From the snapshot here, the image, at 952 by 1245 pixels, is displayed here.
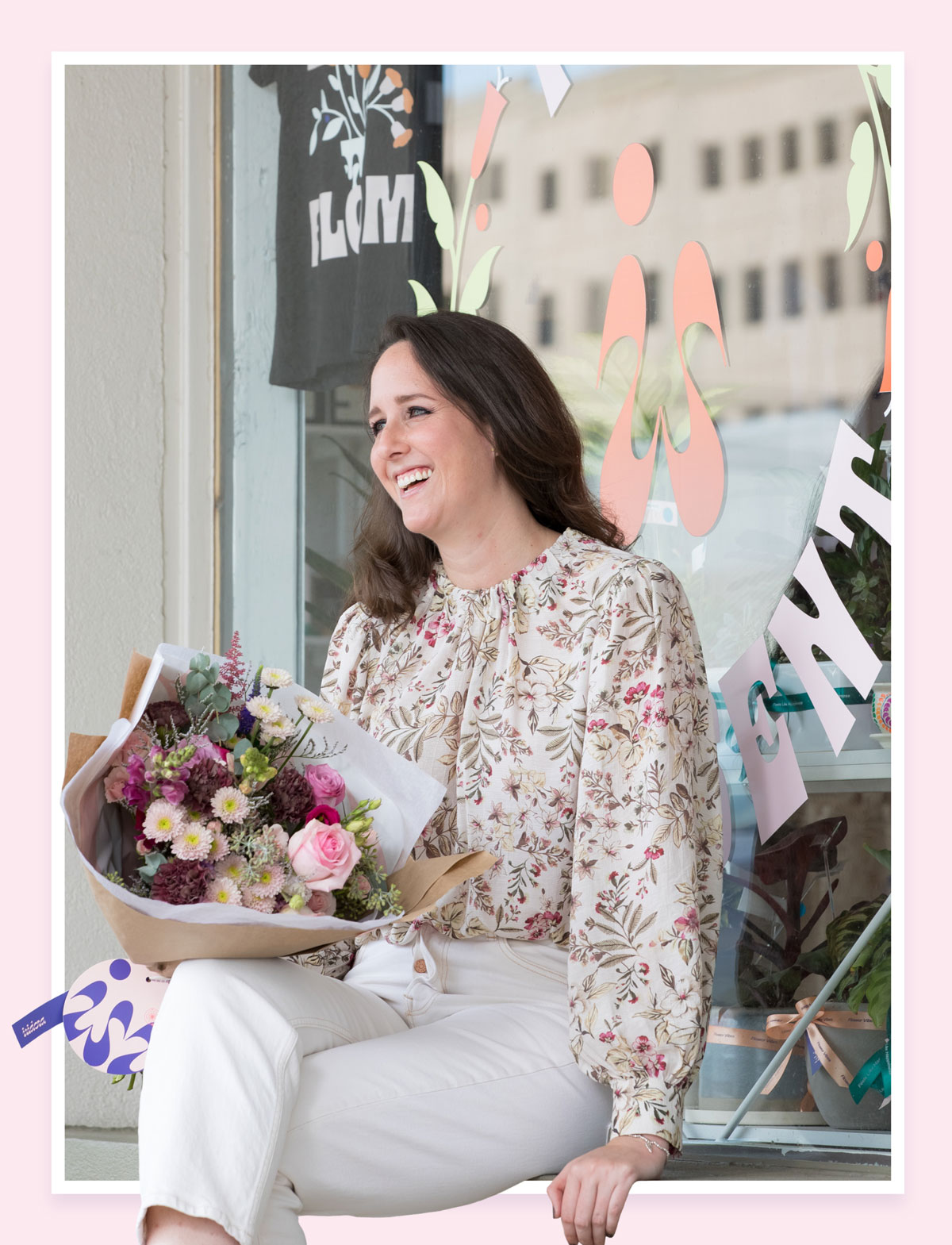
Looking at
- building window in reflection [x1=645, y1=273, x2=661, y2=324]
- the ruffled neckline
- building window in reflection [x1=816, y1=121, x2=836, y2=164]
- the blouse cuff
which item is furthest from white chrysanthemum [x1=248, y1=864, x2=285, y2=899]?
building window in reflection [x1=816, y1=121, x2=836, y2=164]

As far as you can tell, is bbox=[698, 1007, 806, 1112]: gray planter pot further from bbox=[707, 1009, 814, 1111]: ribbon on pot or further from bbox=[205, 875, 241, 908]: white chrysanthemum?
bbox=[205, 875, 241, 908]: white chrysanthemum

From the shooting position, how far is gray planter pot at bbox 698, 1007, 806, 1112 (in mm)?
2604

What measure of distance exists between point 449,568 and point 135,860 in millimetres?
738

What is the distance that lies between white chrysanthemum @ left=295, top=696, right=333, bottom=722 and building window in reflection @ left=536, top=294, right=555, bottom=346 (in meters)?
1.41

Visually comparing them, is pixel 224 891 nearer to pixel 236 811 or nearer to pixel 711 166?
pixel 236 811

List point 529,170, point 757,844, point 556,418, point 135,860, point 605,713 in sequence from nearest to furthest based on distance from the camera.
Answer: point 135,860
point 605,713
point 556,418
point 757,844
point 529,170

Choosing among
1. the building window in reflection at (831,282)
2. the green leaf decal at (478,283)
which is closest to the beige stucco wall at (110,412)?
the green leaf decal at (478,283)

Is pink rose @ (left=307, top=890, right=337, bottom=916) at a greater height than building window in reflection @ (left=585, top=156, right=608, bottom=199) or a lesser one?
lesser

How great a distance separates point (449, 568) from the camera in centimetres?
212

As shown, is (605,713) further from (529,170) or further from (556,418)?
(529,170)

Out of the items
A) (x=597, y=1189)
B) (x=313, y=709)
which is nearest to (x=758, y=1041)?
(x=597, y=1189)

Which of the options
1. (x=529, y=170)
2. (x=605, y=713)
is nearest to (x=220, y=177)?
(x=529, y=170)

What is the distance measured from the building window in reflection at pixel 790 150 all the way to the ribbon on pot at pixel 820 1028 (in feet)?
5.53

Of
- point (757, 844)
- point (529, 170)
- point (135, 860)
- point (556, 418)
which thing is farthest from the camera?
point (529, 170)
